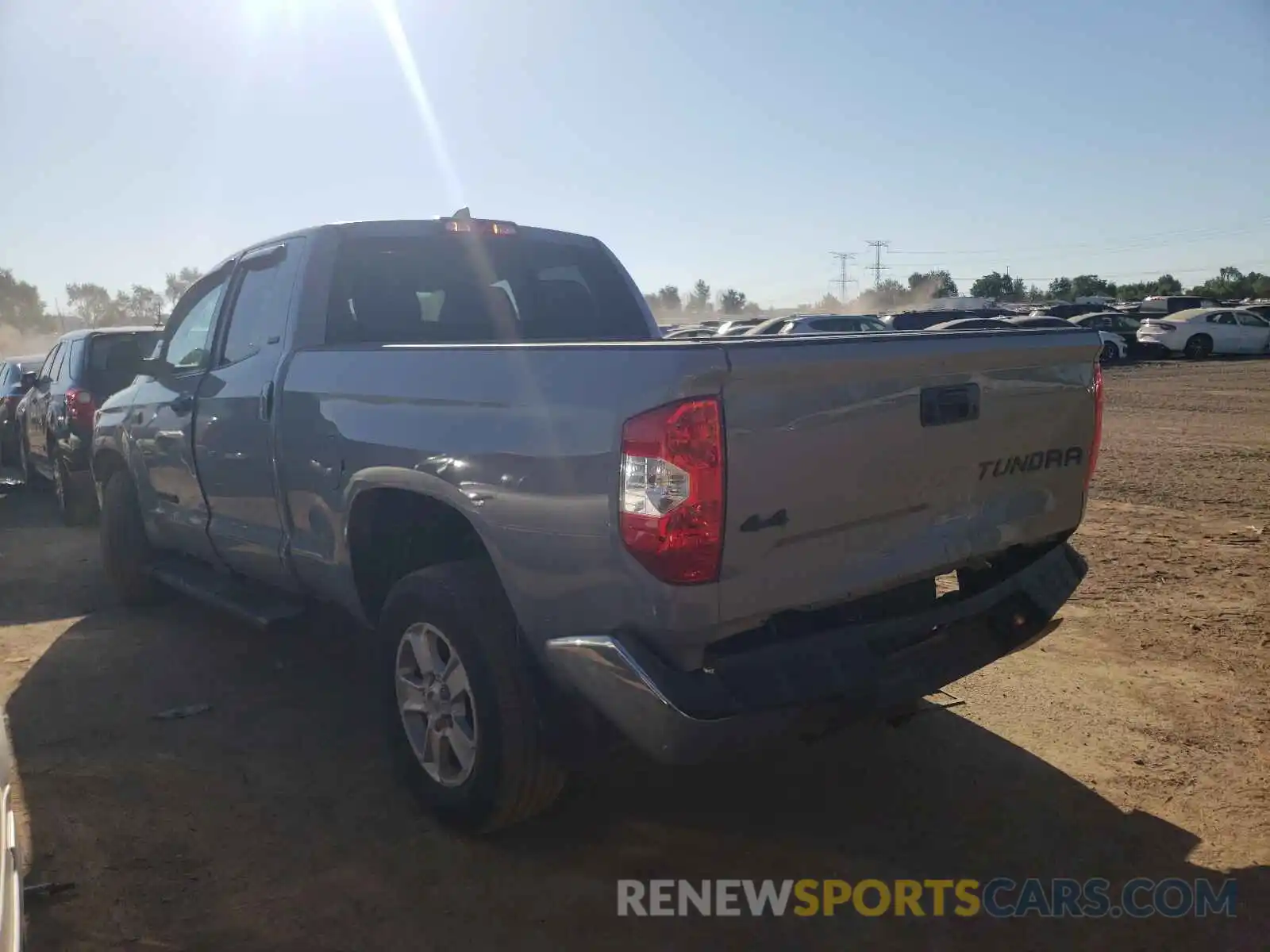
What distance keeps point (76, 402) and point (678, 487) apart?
7.78 meters

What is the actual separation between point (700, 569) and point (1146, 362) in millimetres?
32108

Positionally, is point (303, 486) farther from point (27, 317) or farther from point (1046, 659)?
point (27, 317)

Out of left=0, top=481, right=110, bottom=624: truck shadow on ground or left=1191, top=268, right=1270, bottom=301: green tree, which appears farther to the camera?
left=1191, top=268, right=1270, bottom=301: green tree

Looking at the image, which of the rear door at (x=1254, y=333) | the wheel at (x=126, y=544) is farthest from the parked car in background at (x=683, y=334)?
the rear door at (x=1254, y=333)

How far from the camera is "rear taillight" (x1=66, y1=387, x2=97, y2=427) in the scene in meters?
8.45

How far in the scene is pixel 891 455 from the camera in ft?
9.25

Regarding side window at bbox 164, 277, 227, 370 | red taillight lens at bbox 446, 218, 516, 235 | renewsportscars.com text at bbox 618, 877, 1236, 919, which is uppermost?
red taillight lens at bbox 446, 218, 516, 235

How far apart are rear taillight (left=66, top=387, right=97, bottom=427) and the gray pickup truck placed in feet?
16.4

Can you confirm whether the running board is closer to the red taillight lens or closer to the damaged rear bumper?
the red taillight lens

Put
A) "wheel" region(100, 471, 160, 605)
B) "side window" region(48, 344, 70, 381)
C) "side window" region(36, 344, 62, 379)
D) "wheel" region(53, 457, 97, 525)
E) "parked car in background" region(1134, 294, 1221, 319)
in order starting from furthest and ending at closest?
"parked car in background" region(1134, 294, 1221, 319) → "side window" region(36, 344, 62, 379) → "side window" region(48, 344, 70, 381) → "wheel" region(53, 457, 97, 525) → "wheel" region(100, 471, 160, 605)

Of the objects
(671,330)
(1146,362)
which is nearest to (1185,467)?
(671,330)

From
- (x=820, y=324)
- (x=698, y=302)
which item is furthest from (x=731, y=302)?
(x=820, y=324)

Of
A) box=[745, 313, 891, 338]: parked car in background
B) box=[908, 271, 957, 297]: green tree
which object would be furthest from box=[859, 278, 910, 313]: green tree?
box=[745, 313, 891, 338]: parked car in background

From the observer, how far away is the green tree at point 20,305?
72250 mm
